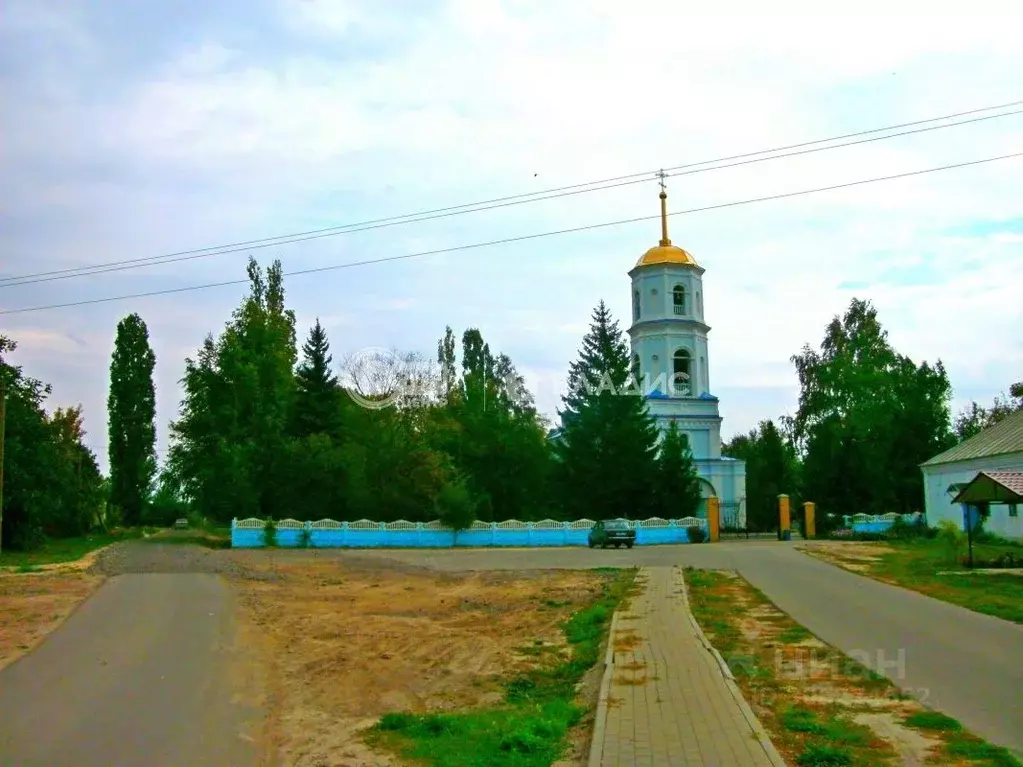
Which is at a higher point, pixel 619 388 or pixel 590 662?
pixel 619 388

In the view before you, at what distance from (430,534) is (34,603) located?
24747 millimetres

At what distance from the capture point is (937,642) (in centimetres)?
1164

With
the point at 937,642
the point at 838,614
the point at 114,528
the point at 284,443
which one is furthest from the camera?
the point at 114,528

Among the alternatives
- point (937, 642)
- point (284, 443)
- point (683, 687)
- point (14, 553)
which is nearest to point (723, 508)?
point (284, 443)

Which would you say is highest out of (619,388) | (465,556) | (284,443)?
(619,388)

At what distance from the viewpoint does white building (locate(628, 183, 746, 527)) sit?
5122 cm

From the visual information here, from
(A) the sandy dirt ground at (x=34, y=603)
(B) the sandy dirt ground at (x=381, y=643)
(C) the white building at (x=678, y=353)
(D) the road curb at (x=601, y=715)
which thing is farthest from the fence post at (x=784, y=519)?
(D) the road curb at (x=601, y=715)

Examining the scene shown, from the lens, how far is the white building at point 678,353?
2016 inches

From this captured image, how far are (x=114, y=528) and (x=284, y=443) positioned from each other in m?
16.9

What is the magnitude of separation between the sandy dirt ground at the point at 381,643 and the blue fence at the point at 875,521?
83.9 feet

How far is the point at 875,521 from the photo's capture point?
45.1 meters

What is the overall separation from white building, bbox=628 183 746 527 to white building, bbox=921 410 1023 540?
456 inches

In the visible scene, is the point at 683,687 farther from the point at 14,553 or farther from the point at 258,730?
the point at 14,553

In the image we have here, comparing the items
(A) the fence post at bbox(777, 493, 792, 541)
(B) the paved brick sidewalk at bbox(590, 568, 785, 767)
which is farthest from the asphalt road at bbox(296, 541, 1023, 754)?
(A) the fence post at bbox(777, 493, 792, 541)
